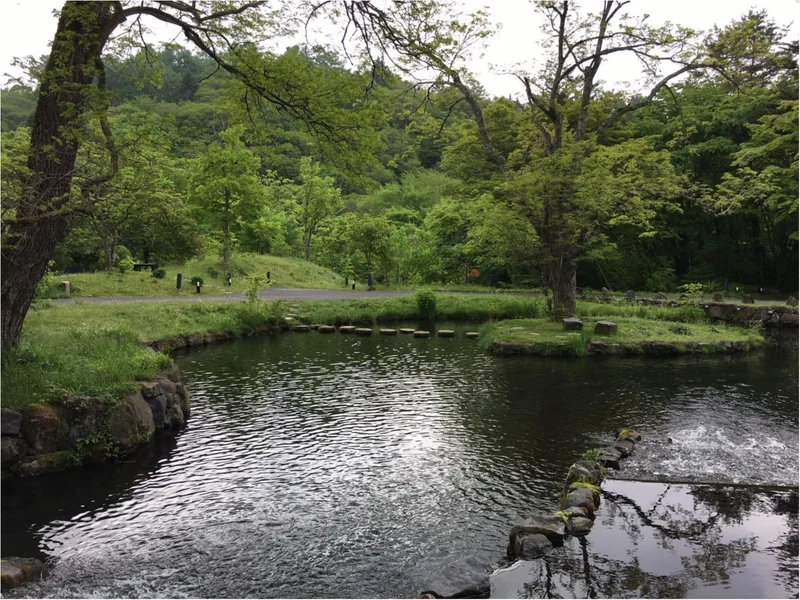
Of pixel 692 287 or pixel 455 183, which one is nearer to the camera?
pixel 692 287

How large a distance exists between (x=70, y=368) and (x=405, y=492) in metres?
6.08

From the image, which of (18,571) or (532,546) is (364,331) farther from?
(18,571)

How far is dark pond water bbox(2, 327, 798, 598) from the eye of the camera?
19.2 feet

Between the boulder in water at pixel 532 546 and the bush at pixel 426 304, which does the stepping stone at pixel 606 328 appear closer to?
Answer: the bush at pixel 426 304

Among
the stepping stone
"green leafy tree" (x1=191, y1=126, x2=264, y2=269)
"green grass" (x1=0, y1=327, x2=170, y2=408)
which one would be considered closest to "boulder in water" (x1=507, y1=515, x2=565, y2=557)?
"green grass" (x1=0, y1=327, x2=170, y2=408)

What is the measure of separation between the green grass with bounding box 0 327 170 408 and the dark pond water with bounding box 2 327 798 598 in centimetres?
121

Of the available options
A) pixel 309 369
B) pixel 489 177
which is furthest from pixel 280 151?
pixel 309 369

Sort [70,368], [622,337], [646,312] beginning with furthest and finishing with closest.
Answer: [646,312], [622,337], [70,368]

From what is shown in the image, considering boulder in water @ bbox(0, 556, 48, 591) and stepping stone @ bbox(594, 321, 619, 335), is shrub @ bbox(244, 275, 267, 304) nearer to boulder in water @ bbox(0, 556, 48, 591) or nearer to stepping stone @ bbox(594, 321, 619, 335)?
stepping stone @ bbox(594, 321, 619, 335)

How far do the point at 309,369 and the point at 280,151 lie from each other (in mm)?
43217

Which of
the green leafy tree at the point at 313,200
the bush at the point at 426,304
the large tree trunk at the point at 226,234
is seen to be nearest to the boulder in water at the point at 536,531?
the bush at the point at 426,304

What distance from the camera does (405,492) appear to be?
315 inches

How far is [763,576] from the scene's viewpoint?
572cm

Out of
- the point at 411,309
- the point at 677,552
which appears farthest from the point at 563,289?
the point at 677,552
